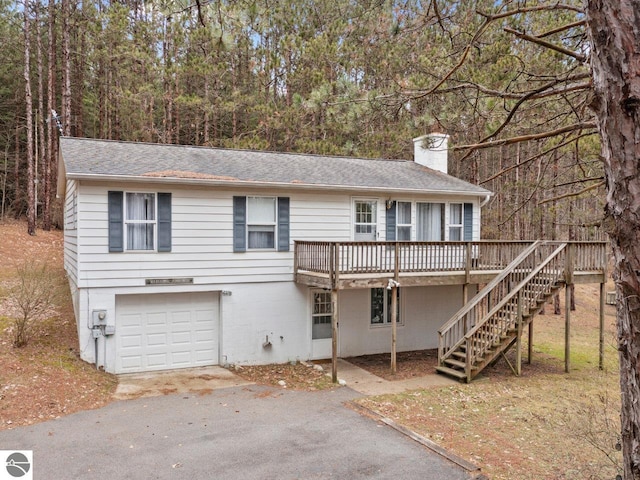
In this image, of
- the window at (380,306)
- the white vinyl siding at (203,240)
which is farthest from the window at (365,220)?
the window at (380,306)

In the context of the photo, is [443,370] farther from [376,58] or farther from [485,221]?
[485,221]

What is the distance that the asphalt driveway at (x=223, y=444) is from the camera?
655 cm

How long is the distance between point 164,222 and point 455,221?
8872 millimetres

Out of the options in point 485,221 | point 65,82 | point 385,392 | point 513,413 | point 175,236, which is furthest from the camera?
point 485,221

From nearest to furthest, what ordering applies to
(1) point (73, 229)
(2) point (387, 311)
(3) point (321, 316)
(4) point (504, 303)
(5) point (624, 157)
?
(5) point (624, 157) < (4) point (504, 303) < (1) point (73, 229) < (3) point (321, 316) < (2) point (387, 311)

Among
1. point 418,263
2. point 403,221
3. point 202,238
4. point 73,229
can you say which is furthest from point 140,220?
point 403,221

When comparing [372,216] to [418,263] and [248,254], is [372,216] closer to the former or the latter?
[418,263]

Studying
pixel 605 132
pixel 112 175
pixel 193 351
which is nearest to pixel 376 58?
pixel 112 175

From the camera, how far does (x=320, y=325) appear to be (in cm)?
1380

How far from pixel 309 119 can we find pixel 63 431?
18288mm

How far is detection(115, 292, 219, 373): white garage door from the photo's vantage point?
11.8 meters

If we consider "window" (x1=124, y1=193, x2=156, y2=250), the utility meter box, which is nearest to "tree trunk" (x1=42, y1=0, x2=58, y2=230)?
"window" (x1=124, y1=193, x2=156, y2=250)

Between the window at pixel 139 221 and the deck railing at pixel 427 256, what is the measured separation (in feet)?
11.7

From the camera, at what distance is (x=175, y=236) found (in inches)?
472
